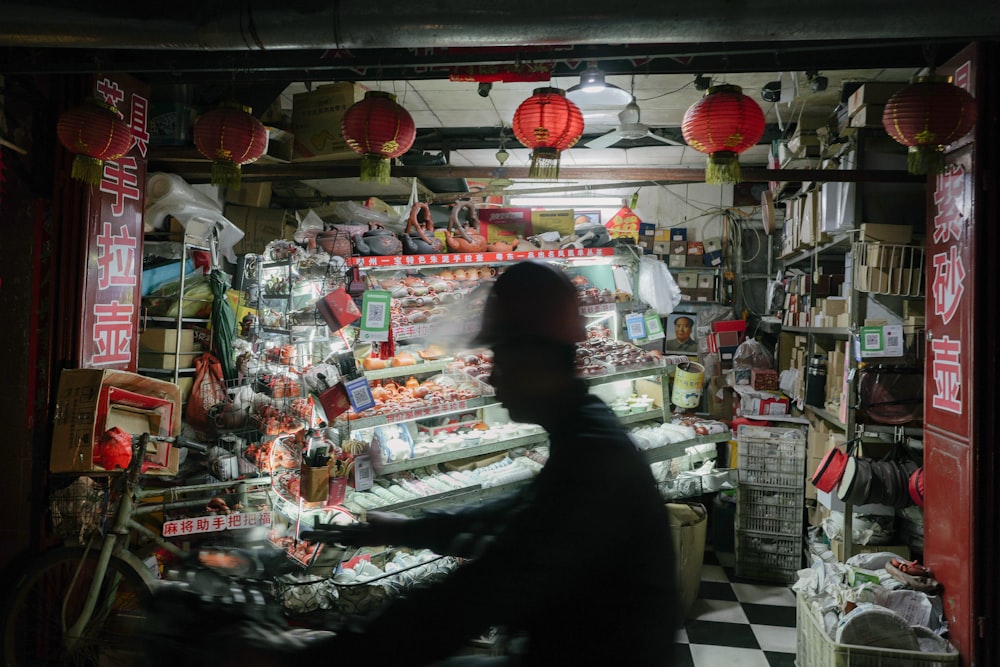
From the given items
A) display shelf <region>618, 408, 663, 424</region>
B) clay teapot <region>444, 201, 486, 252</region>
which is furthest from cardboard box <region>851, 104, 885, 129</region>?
clay teapot <region>444, 201, 486, 252</region>

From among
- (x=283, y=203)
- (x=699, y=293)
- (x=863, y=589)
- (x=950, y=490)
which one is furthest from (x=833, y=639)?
(x=283, y=203)

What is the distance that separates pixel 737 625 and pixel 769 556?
120 centimetres

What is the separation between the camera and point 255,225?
7.26 m

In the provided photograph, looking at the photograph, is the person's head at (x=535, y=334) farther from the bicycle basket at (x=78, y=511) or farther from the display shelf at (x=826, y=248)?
the display shelf at (x=826, y=248)

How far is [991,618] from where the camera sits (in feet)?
12.5

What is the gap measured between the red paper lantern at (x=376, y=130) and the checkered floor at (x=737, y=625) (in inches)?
155

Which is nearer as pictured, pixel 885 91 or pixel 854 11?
pixel 854 11

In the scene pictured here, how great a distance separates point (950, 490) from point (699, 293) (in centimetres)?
538

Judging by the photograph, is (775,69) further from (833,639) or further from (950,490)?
(833,639)

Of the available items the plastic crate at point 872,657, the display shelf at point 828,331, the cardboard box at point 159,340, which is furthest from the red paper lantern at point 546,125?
the cardboard box at point 159,340

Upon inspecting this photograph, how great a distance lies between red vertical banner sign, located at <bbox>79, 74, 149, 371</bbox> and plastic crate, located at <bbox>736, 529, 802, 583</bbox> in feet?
19.0

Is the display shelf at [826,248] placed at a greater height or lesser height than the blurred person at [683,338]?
greater

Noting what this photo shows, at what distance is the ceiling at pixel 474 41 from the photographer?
2.96 metres

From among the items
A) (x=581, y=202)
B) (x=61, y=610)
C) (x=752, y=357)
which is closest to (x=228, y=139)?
(x=61, y=610)
